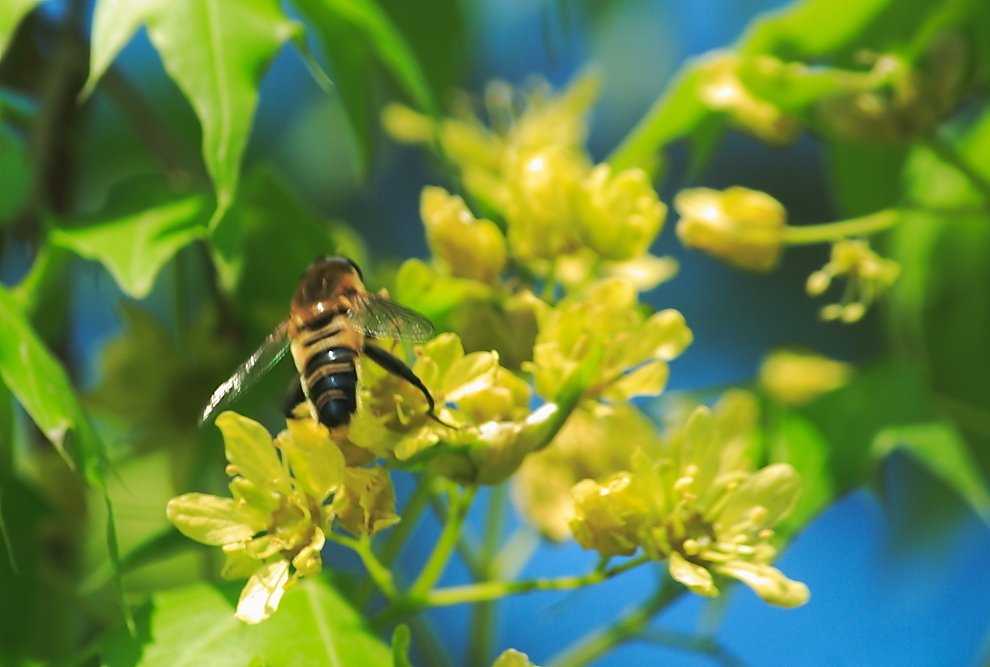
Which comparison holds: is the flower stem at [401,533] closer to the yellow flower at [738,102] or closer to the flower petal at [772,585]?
the flower petal at [772,585]

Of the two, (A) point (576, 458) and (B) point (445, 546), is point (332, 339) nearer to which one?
(B) point (445, 546)

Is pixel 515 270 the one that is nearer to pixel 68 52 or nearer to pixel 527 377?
pixel 527 377

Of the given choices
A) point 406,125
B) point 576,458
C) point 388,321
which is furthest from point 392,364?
point 406,125

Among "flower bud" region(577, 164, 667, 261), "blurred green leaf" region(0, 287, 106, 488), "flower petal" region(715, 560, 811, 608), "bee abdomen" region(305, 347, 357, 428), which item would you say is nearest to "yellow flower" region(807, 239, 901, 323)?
"flower bud" region(577, 164, 667, 261)

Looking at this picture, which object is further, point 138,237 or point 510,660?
point 138,237

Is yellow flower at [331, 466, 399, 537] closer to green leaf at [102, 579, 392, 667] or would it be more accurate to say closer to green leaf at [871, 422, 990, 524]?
green leaf at [102, 579, 392, 667]

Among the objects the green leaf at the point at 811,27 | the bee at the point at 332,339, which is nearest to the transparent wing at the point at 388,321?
the bee at the point at 332,339
